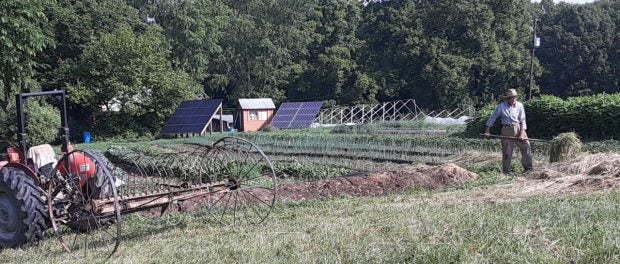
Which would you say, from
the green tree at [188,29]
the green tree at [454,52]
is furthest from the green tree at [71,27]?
the green tree at [454,52]

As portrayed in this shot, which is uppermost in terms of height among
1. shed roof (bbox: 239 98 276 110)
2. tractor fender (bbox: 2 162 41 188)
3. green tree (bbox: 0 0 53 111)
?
green tree (bbox: 0 0 53 111)

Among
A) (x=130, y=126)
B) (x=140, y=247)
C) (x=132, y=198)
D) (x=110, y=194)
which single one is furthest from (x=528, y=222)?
(x=130, y=126)

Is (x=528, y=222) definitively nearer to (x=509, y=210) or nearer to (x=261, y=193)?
(x=509, y=210)

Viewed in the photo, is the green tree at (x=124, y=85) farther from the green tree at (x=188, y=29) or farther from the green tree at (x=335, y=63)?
the green tree at (x=335, y=63)

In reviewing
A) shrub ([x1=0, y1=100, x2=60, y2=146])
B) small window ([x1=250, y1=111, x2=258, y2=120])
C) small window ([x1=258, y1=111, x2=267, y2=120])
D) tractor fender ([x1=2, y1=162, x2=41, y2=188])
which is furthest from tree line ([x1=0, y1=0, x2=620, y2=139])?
tractor fender ([x1=2, y1=162, x2=41, y2=188])

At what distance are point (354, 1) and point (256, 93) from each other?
15.9m

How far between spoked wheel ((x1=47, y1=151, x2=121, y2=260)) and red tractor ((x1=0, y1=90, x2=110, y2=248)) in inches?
0.7

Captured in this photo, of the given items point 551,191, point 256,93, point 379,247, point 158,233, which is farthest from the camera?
point 256,93

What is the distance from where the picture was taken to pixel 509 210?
5816 mm

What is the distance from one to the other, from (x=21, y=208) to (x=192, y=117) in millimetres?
28057

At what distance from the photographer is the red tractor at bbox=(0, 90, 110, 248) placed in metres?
6.93

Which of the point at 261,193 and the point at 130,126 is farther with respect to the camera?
the point at 130,126

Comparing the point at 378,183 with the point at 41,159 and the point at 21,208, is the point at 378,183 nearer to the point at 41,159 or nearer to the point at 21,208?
the point at 41,159

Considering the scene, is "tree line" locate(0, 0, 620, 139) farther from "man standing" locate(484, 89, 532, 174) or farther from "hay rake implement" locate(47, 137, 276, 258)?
"hay rake implement" locate(47, 137, 276, 258)
